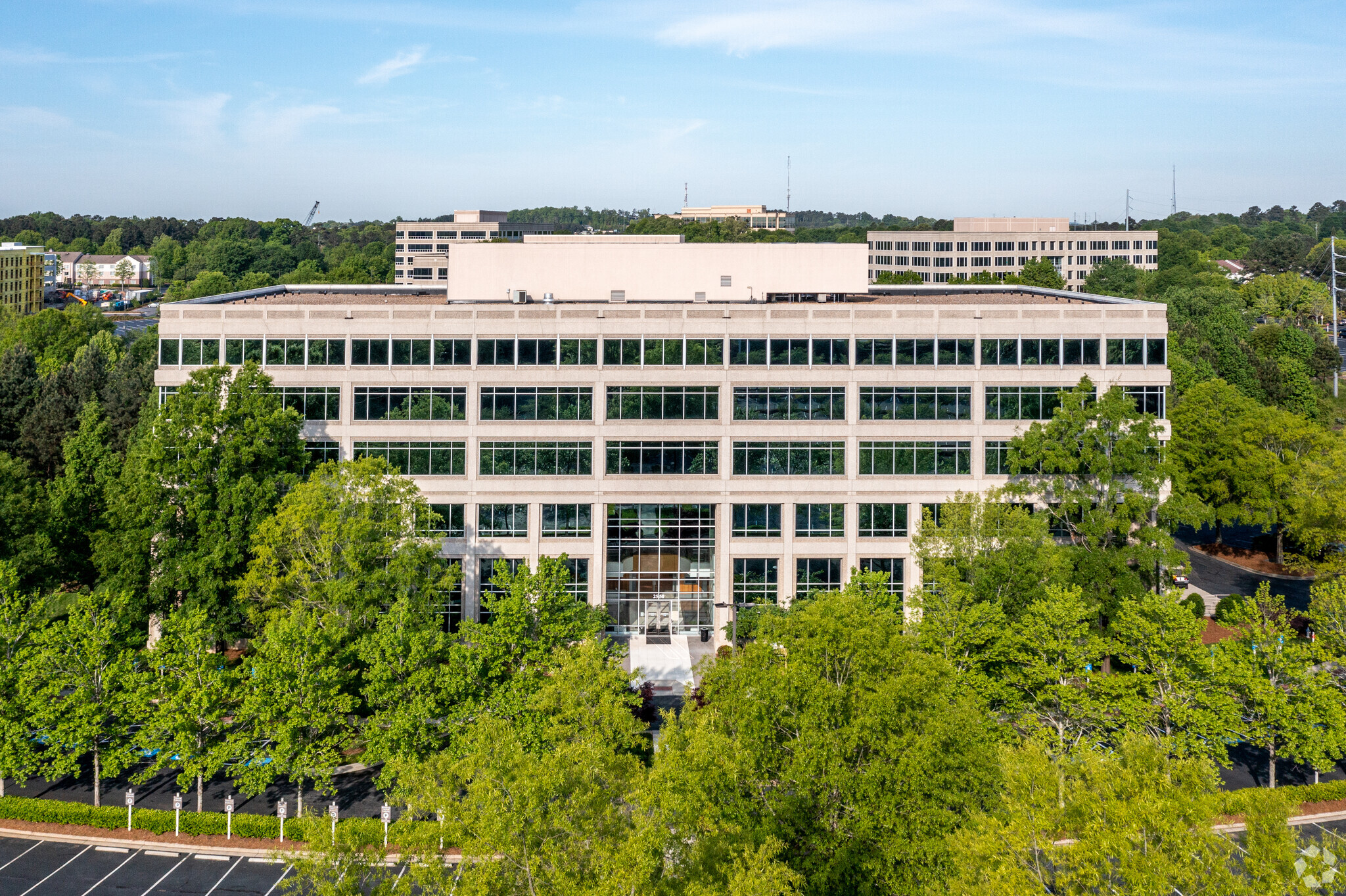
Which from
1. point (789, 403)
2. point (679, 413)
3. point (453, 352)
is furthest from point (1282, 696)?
point (453, 352)

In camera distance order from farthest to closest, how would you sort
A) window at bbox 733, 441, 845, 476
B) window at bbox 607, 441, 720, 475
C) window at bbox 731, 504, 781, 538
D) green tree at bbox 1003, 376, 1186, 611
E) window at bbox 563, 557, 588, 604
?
window at bbox 731, 504, 781, 538, window at bbox 733, 441, 845, 476, window at bbox 563, 557, 588, 604, window at bbox 607, 441, 720, 475, green tree at bbox 1003, 376, 1186, 611

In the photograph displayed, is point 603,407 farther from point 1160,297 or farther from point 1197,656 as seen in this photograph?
point 1160,297

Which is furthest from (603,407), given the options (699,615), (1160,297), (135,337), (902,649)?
(1160,297)

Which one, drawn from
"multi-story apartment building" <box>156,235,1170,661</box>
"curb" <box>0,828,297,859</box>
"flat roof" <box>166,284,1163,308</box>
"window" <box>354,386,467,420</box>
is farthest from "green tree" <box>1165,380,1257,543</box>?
"curb" <box>0,828,297,859</box>

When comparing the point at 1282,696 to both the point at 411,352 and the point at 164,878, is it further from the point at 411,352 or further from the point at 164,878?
the point at 411,352

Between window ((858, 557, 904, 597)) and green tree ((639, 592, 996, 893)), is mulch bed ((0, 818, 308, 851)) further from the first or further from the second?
window ((858, 557, 904, 597))
